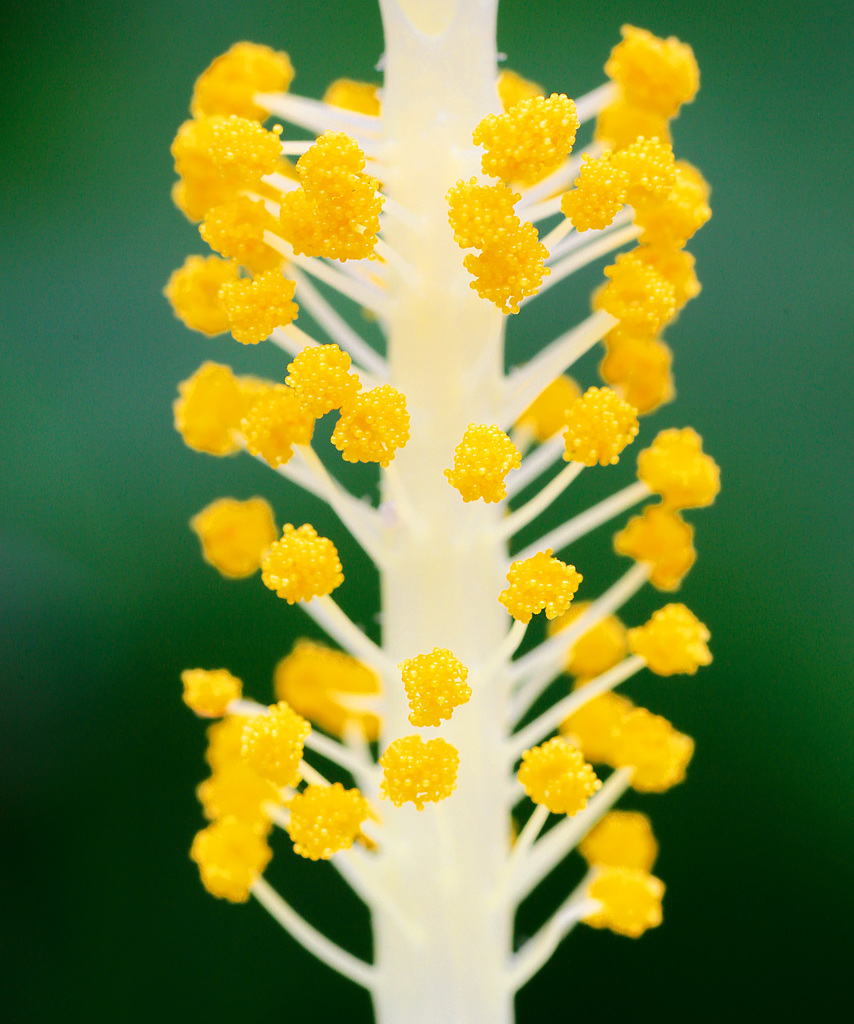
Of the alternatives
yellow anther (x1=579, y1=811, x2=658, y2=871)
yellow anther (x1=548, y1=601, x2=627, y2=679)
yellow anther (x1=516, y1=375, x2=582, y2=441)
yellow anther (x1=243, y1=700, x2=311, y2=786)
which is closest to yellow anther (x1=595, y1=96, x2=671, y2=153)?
yellow anther (x1=516, y1=375, x2=582, y2=441)

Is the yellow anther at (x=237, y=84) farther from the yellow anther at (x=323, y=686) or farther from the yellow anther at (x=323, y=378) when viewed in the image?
the yellow anther at (x=323, y=686)

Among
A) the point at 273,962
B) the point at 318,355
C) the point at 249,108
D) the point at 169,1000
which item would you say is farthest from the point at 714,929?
the point at 249,108

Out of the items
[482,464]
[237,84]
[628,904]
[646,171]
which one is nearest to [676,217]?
[646,171]

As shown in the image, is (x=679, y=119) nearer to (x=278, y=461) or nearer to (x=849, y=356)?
(x=849, y=356)

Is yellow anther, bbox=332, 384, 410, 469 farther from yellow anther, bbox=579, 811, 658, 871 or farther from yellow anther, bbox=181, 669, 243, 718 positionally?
yellow anther, bbox=579, 811, 658, 871

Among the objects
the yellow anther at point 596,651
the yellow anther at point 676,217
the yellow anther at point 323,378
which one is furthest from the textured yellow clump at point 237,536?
the yellow anther at point 676,217
